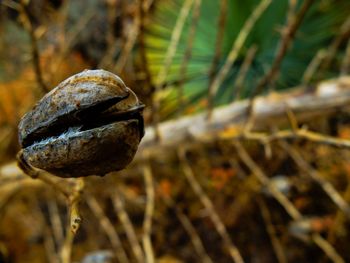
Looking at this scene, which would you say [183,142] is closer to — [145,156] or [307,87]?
[145,156]

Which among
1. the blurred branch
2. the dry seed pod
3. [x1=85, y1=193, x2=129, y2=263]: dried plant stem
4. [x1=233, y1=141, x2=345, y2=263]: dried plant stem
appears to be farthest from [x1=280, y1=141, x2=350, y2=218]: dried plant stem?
the dry seed pod

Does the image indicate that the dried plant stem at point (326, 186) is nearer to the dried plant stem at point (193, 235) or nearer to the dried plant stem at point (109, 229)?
the dried plant stem at point (193, 235)

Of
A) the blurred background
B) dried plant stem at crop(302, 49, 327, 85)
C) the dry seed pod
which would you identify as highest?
the dry seed pod

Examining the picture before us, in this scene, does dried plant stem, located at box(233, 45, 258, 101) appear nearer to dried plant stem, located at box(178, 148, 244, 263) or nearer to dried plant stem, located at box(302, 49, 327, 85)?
dried plant stem, located at box(302, 49, 327, 85)

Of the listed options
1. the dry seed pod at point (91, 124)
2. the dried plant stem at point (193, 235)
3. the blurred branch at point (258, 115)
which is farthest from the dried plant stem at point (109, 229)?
the dry seed pod at point (91, 124)

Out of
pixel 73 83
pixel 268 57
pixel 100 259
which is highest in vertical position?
pixel 73 83

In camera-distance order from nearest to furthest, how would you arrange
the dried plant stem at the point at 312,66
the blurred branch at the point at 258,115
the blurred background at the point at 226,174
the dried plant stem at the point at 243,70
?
the dried plant stem at the point at 243,70 → the dried plant stem at the point at 312,66 → the blurred branch at the point at 258,115 → the blurred background at the point at 226,174

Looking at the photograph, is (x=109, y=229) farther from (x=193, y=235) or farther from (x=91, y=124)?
(x=91, y=124)

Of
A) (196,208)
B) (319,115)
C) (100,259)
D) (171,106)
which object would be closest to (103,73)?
(319,115)

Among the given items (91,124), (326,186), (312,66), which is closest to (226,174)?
(312,66)
